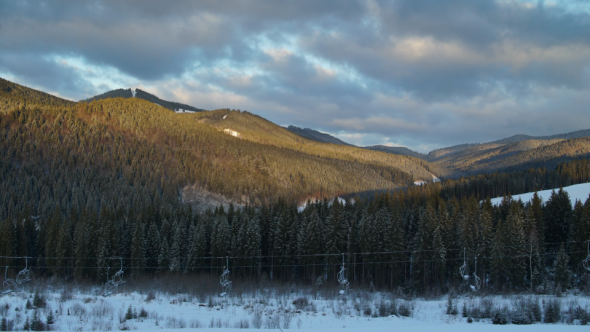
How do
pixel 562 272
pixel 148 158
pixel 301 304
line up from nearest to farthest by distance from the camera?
pixel 301 304 < pixel 562 272 < pixel 148 158

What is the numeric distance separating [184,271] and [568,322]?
168 feet

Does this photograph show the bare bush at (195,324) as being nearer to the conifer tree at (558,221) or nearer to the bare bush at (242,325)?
the bare bush at (242,325)

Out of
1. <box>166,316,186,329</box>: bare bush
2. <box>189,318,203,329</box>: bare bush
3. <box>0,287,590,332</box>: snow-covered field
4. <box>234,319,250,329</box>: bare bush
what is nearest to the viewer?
<box>0,287,590,332</box>: snow-covered field

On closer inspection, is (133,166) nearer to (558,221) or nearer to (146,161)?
(146,161)

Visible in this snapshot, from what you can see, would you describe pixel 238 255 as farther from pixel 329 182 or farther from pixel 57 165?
pixel 329 182

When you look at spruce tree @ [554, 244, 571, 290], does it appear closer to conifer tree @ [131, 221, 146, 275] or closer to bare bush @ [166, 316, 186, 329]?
bare bush @ [166, 316, 186, 329]

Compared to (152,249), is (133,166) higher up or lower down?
higher up

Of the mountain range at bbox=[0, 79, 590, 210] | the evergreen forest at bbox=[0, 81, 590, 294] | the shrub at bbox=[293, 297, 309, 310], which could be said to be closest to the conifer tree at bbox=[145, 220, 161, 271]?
the evergreen forest at bbox=[0, 81, 590, 294]

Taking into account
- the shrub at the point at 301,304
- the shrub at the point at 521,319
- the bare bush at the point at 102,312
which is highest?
the shrub at the point at 521,319

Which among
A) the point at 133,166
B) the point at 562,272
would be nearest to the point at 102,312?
→ the point at 562,272

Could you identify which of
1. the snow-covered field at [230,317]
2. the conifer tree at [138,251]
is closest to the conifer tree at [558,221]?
the snow-covered field at [230,317]

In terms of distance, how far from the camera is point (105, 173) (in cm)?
12769

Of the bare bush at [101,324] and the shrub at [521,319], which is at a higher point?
the shrub at [521,319]

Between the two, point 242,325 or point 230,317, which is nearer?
point 242,325
